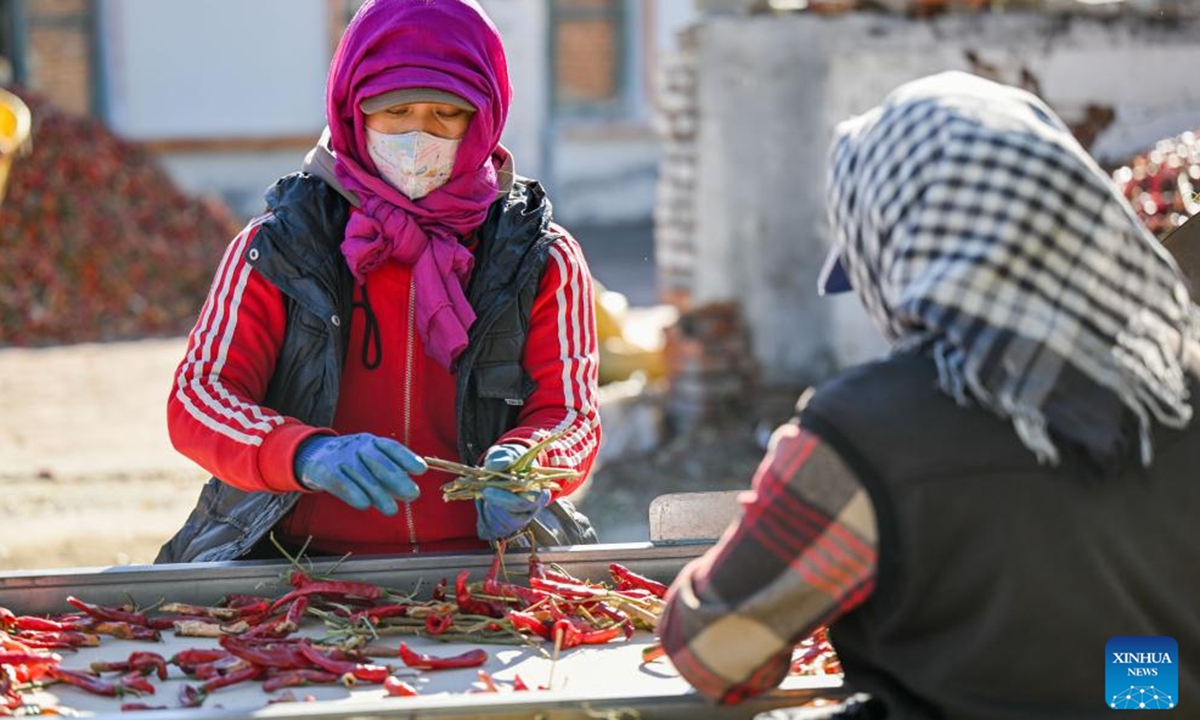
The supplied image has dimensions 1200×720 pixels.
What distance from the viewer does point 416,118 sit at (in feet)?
9.95

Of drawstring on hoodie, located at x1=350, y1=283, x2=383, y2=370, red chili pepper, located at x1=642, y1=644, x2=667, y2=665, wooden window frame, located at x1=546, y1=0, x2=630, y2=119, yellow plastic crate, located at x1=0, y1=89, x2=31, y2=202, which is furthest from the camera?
wooden window frame, located at x1=546, y1=0, x2=630, y2=119

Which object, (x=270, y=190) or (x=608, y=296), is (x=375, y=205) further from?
(x=608, y=296)

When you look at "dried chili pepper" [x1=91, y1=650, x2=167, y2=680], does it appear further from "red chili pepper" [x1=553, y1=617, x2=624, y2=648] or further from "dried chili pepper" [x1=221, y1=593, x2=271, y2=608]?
"red chili pepper" [x1=553, y1=617, x2=624, y2=648]

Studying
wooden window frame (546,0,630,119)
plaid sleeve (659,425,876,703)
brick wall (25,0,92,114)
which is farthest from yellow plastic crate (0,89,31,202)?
plaid sleeve (659,425,876,703)

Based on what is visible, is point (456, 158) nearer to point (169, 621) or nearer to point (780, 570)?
point (169, 621)

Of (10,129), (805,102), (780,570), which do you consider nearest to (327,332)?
(780,570)

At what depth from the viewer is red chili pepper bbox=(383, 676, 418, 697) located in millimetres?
2311

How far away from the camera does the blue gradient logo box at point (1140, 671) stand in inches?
75.7

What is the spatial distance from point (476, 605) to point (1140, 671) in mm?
1086

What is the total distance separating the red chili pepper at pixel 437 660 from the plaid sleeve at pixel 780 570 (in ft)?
1.80

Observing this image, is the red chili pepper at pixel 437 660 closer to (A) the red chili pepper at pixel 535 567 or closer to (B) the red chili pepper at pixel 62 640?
(A) the red chili pepper at pixel 535 567

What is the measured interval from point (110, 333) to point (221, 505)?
340 inches

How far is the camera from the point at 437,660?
2.45 m

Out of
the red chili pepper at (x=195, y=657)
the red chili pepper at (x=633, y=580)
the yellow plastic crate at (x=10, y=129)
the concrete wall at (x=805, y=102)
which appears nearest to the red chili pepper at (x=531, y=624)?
the red chili pepper at (x=633, y=580)
